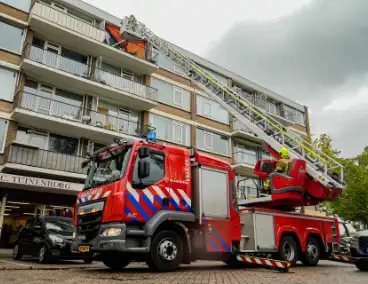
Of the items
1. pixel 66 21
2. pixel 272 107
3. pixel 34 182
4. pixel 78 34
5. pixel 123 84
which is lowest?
pixel 34 182

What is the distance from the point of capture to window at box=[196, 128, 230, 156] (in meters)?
26.2

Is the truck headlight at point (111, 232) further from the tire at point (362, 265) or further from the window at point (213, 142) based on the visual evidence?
the window at point (213, 142)

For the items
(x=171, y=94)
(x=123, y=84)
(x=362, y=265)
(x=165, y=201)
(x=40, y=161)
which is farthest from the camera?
(x=171, y=94)

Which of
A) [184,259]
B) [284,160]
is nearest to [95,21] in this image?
[284,160]

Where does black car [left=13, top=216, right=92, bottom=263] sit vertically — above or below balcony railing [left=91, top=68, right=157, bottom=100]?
below

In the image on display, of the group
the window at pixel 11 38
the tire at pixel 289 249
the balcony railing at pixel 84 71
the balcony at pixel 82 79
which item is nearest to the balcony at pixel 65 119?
the balcony at pixel 82 79

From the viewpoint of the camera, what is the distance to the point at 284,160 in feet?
36.2

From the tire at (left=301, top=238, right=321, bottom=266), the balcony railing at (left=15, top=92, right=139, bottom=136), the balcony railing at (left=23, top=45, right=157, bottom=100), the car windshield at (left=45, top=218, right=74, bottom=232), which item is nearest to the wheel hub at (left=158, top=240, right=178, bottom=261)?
the tire at (left=301, top=238, right=321, bottom=266)

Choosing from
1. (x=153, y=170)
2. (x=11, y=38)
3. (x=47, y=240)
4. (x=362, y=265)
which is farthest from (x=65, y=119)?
(x=362, y=265)

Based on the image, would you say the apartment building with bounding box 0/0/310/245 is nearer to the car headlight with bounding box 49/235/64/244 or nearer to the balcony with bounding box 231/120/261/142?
the balcony with bounding box 231/120/261/142

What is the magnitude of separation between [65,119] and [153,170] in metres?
11.6

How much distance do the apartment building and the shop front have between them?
1.8 inches

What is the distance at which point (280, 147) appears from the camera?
11.8m

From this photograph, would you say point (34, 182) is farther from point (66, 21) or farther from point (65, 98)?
point (66, 21)
